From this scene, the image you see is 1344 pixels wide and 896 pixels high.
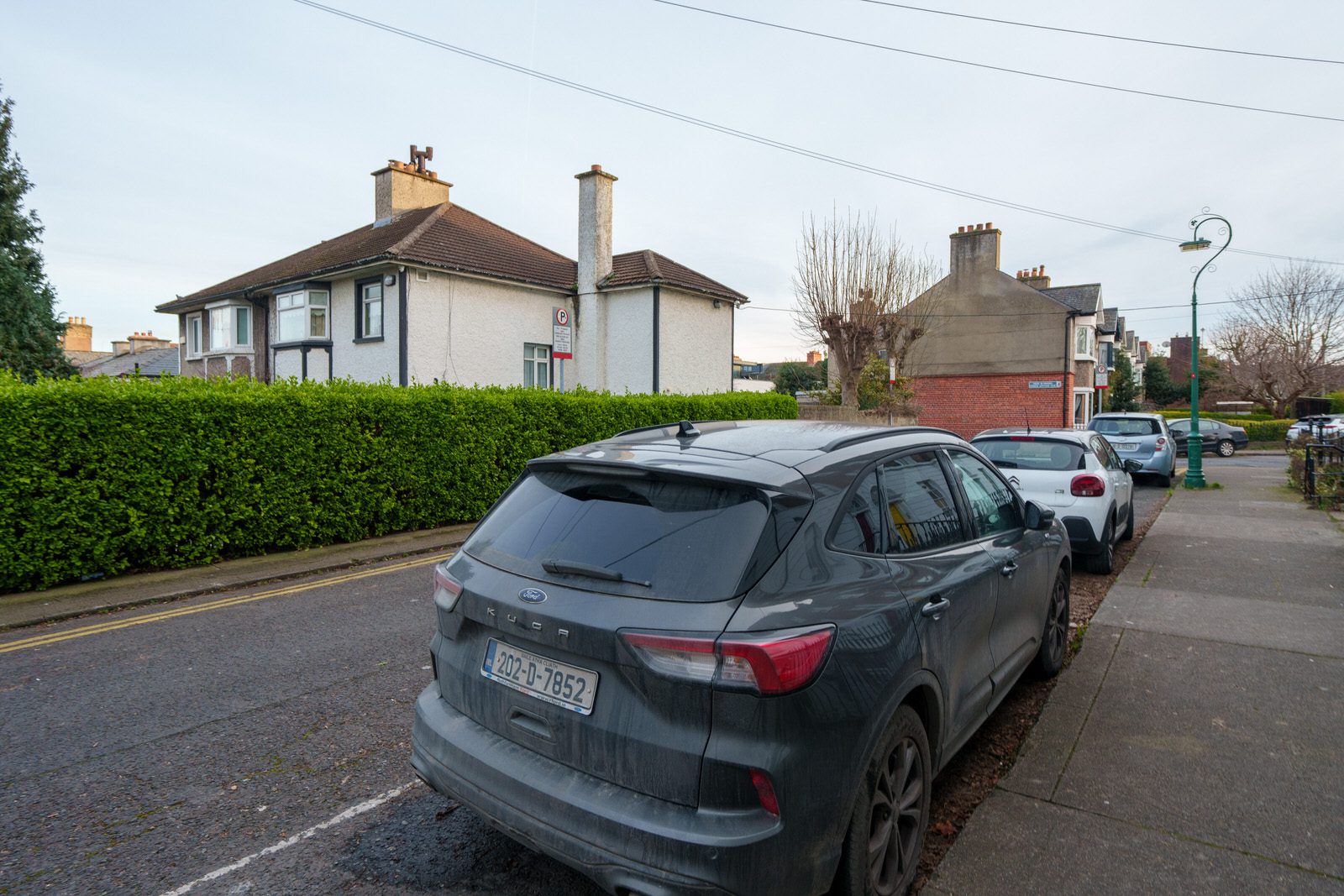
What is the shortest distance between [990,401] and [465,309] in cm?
2604

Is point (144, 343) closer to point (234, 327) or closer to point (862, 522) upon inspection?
point (234, 327)

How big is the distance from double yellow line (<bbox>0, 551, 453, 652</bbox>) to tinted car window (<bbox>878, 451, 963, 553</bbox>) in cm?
537

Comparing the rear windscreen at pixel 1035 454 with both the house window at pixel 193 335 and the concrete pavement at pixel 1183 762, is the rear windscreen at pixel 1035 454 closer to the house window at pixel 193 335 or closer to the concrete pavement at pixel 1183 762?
the concrete pavement at pixel 1183 762

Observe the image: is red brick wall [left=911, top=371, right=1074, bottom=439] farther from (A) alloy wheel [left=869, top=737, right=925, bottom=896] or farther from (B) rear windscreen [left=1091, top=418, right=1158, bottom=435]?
(A) alloy wheel [left=869, top=737, right=925, bottom=896]

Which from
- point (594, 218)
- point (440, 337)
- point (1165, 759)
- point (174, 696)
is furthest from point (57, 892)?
point (594, 218)

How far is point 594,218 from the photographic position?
23.4m

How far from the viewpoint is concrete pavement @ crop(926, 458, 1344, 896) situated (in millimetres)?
2881

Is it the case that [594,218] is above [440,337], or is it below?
above

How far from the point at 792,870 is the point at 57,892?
2.67 metres

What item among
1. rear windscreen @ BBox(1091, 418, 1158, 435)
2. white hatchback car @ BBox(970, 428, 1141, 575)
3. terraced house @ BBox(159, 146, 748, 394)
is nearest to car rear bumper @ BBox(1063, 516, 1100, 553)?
white hatchback car @ BBox(970, 428, 1141, 575)

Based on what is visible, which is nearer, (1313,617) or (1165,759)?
(1165,759)

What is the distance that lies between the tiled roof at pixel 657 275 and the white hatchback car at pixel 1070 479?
50.6 ft

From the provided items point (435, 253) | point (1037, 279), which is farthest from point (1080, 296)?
point (435, 253)

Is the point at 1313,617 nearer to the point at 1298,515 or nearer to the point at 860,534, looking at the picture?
the point at 860,534
